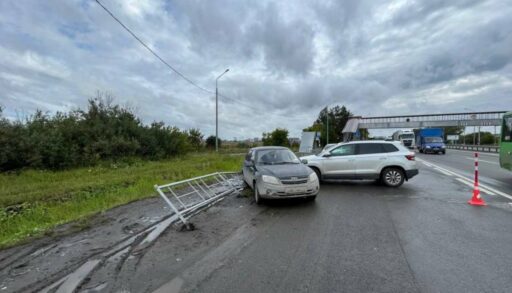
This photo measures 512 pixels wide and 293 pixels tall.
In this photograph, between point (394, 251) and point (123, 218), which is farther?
point (123, 218)

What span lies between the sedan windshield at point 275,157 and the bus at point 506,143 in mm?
8878

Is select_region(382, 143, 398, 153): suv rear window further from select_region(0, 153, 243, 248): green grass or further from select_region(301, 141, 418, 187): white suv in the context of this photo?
select_region(0, 153, 243, 248): green grass

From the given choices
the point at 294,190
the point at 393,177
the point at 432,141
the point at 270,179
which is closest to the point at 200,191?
the point at 270,179

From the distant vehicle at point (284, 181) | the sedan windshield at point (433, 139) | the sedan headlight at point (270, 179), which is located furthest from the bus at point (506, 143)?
the sedan windshield at point (433, 139)

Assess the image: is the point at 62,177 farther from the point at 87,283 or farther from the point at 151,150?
the point at 87,283

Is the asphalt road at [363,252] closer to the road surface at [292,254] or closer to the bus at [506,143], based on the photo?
the road surface at [292,254]

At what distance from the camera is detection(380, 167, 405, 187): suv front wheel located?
35.4ft

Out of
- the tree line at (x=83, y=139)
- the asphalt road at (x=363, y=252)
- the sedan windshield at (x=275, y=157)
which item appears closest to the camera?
the asphalt road at (x=363, y=252)

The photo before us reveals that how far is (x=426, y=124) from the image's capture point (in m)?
63.6

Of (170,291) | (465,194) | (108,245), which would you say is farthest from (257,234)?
(465,194)

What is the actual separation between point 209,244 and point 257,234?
3.19 feet

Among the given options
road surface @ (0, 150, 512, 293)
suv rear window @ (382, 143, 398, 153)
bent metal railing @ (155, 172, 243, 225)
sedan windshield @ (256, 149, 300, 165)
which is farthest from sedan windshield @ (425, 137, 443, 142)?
sedan windshield @ (256, 149, 300, 165)

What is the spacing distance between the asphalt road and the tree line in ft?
52.7

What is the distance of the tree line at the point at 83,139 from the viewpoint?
16.4 meters
